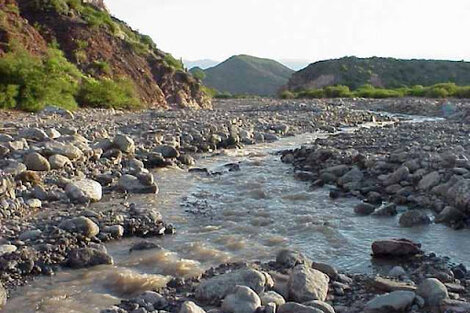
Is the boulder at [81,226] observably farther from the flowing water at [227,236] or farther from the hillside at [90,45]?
the hillside at [90,45]

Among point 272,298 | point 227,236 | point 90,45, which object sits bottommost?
point 227,236

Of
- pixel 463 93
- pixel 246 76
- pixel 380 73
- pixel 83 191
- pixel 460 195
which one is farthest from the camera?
pixel 246 76

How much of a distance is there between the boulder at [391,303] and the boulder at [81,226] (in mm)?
2856

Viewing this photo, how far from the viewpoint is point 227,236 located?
19.2 ft

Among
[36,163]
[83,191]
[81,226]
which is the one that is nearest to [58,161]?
[36,163]

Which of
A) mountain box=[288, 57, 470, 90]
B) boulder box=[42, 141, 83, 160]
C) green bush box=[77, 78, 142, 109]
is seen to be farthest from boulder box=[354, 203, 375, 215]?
mountain box=[288, 57, 470, 90]

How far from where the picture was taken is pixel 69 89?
17969 millimetres

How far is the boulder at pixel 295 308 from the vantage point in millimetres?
3574

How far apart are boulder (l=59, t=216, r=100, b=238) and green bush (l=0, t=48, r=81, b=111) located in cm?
1076

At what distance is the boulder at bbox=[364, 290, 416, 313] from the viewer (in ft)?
12.3

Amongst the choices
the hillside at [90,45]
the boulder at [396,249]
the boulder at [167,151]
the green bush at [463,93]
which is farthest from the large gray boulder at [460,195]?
the green bush at [463,93]

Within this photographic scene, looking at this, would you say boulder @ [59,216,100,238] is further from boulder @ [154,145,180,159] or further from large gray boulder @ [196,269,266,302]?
boulder @ [154,145,180,159]

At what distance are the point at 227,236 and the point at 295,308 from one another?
228 cm

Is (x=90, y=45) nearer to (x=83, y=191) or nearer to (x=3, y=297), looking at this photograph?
(x=83, y=191)
